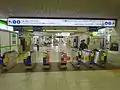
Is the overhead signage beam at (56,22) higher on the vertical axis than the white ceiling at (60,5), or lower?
lower

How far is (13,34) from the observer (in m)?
13.6

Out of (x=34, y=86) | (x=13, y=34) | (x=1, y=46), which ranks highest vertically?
(x=13, y=34)

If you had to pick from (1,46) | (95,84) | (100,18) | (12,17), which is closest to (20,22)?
(12,17)

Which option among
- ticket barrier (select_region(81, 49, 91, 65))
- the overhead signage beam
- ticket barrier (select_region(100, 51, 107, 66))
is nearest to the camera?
the overhead signage beam

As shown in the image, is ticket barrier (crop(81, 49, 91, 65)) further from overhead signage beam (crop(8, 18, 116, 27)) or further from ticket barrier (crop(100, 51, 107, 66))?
overhead signage beam (crop(8, 18, 116, 27))

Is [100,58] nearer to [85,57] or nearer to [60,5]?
[85,57]

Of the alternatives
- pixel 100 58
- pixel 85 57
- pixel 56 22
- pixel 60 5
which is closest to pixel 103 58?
pixel 100 58

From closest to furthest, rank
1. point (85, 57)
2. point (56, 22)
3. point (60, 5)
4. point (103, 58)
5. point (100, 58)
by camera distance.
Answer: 1. point (60, 5)
2. point (56, 22)
3. point (103, 58)
4. point (100, 58)
5. point (85, 57)

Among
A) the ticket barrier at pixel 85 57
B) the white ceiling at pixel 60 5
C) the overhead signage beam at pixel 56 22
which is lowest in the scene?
the ticket barrier at pixel 85 57

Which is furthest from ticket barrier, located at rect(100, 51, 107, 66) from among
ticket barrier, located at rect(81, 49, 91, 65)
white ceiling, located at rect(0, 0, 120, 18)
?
white ceiling, located at rect(0, 0, 120, 18)

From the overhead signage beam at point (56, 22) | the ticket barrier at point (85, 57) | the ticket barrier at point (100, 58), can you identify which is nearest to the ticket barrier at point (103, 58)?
the ticket barrier at point (100, 58)

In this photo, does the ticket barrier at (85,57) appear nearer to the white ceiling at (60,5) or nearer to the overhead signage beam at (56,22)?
the overhead signage beam at (56,22)

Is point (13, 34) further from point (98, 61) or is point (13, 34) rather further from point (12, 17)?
point (98, 61)

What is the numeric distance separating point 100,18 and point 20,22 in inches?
176
